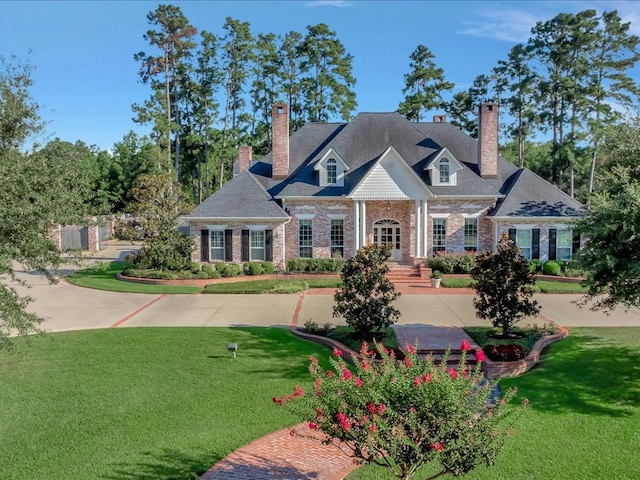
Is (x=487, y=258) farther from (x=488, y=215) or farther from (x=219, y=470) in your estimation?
(x=488, y=215)

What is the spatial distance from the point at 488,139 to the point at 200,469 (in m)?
26.6

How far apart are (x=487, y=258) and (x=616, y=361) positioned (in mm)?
3963

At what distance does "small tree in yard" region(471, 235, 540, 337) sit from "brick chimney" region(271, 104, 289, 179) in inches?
743

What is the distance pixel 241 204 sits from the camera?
28.9 m

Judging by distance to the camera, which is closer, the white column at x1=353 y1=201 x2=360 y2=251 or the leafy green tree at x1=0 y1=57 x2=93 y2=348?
the leafy green tree at x1=0 y1=57 x2=93 y2=348

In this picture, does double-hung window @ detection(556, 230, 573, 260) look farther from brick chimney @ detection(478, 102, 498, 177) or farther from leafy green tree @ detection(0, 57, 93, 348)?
leafy green tree @ detection(0, 57, 93, 348)

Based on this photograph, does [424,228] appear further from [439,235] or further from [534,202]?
[534,202]

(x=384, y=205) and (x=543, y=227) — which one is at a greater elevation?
(x=384, y=205)

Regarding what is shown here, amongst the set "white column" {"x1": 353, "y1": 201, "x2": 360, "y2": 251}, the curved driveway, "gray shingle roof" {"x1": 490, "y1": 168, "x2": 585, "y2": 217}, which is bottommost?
the curved driveway

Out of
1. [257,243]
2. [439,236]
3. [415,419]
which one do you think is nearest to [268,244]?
[257,243]

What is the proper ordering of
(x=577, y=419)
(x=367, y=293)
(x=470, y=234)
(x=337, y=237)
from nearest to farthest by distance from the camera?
1. (x=577, y=419)
2. (x=367, y=293)
3. (x=470, y=234)
4. (x=337, y=237)

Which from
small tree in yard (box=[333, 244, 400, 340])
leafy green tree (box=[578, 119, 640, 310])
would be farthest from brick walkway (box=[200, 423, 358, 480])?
leafy green tree (box=[578, 119, 640, 310])

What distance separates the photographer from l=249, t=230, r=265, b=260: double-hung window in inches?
1129

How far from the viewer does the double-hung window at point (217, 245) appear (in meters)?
28.7
